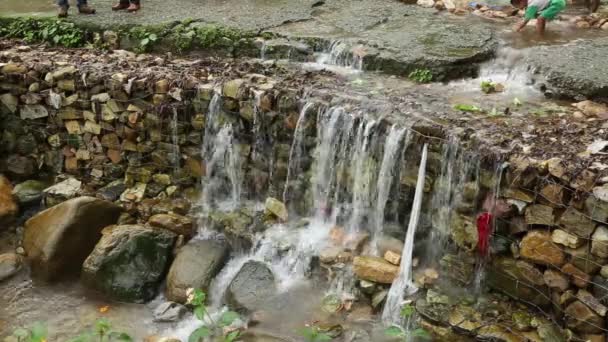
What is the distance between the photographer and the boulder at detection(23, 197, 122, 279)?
5594 mm

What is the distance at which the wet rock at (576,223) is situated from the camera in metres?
3.93

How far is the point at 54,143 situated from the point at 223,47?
232cm

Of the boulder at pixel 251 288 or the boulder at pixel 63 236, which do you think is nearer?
the boulder at pixel 251 288

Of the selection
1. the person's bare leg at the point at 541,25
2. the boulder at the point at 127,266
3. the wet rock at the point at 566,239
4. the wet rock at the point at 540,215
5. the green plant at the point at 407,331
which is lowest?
the boulder at the point at 127,266

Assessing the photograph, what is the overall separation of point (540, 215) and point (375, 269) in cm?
138

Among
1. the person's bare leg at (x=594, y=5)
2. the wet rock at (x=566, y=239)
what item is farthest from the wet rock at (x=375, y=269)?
the person's bare leg at (x=594, y=5)

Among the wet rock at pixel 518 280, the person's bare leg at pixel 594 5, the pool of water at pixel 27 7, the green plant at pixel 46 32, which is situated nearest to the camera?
the wet rock at pixel 518 280

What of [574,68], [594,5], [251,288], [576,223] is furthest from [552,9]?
[251,288]

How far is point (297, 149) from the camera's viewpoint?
5625mm

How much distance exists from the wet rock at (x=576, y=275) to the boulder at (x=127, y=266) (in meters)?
3.51

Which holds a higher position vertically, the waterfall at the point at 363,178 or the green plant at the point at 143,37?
the green plant at the point at 143,37

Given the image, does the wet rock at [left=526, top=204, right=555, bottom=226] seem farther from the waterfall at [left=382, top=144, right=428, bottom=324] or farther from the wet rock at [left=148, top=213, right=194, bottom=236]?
the wet rock at [left=148, top=213, right=194, bottom=236]

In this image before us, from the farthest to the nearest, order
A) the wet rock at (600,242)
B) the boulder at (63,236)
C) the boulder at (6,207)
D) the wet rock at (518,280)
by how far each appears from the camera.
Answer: the boulder at (6,207) < the boulder at (63,236) < the wet rock at (518,280) < the wet rock at (600,242)

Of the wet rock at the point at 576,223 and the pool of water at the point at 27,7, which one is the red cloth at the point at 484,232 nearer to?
the wet rock at the point at 576,223
